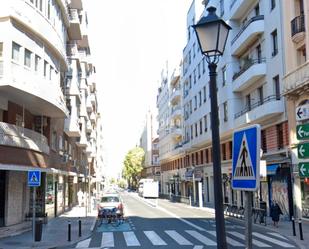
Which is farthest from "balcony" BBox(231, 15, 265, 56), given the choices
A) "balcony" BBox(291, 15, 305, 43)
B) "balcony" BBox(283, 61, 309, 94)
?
"balcony" BBox(283, 61, 309, 94)

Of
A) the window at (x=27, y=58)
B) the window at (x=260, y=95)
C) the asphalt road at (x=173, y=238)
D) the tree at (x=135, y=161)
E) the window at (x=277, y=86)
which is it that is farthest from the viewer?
the tree at (x=135, y=161)

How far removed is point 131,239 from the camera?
62.8ft

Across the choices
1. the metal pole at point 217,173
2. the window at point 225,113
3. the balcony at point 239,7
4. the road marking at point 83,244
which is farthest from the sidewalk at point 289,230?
the balcony at point 239,7

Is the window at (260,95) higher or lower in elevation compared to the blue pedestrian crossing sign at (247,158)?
higher

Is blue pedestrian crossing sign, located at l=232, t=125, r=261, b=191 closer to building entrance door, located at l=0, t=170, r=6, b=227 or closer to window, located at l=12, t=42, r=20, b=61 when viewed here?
window, located at l=12, t=42, r=20, b=61

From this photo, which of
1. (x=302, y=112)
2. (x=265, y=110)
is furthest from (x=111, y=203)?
(x=302, y=112)

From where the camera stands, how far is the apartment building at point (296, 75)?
1003 inches

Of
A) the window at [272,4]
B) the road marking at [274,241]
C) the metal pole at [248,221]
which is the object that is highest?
the window at [272,4]

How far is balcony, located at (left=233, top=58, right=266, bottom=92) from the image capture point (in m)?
32.0

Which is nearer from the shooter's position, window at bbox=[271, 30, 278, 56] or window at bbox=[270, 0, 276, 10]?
window at bbox=[271, 30, 278, 56]

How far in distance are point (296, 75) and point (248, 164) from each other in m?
22.6

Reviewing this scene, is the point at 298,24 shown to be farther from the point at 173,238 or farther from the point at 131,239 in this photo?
the point at 131,239

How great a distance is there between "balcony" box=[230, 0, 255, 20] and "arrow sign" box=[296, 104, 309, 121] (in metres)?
13.0

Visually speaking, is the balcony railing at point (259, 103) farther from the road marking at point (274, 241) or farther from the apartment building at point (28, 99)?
the apartment building at point (28, 99)
